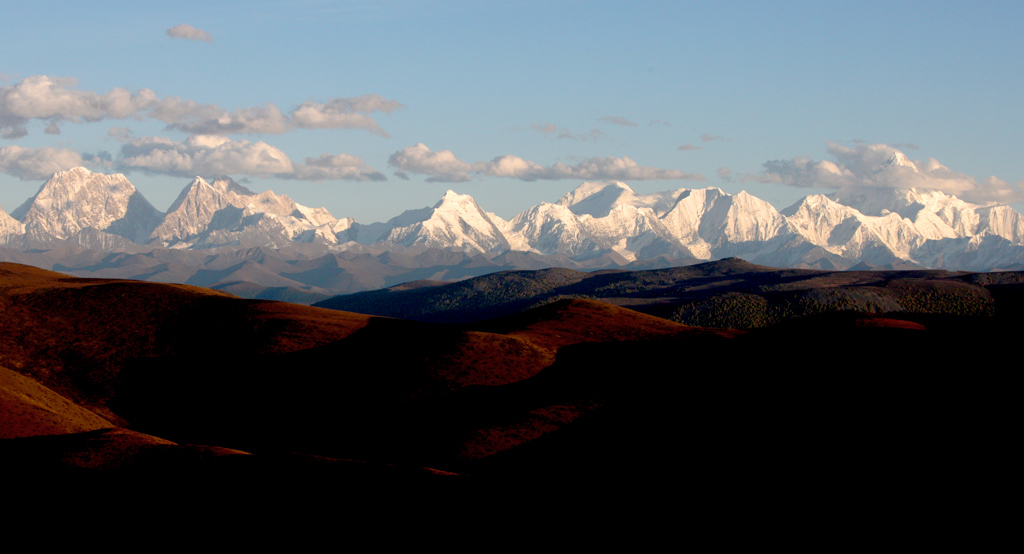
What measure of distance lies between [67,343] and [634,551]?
432ft

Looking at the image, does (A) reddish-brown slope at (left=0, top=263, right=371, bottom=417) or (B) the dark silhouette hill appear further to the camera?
(A) reddish-brown slope at (left=0, top=263, right=371, bottom=417)

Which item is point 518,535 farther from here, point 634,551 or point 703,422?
point 703,422

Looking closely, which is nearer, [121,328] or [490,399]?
[490,399]

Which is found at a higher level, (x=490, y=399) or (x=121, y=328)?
(x=121, y=328)

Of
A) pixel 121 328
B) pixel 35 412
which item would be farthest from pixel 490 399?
pixel 121 328

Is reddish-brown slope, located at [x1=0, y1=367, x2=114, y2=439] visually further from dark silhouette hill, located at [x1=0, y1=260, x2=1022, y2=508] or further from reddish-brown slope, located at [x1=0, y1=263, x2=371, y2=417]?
reddish-brown slope, located at [x1=0, y1=263, x2=371, y2=417]

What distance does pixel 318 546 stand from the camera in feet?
232

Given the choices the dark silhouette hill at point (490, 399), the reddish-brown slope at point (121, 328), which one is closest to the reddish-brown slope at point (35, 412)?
the dark silhouette hill at point (490, 399)

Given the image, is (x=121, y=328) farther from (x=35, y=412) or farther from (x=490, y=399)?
(x=490, y=399)

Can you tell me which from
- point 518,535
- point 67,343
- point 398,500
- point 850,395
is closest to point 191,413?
point 67,343

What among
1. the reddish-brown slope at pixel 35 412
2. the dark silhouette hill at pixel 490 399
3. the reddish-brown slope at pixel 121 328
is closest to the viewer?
the dark silhouette hill at pixel 490 399

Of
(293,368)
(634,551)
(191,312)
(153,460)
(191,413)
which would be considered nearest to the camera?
(634,551)

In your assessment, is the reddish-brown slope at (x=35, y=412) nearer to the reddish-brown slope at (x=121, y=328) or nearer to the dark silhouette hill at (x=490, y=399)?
the dark silhouette hill at (x=490, y=399)

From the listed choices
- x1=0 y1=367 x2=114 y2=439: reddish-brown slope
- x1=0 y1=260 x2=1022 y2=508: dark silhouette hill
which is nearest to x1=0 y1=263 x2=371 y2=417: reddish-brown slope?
x1=0 y1=260 x2=1022 y2=508: dark silhouette hill
